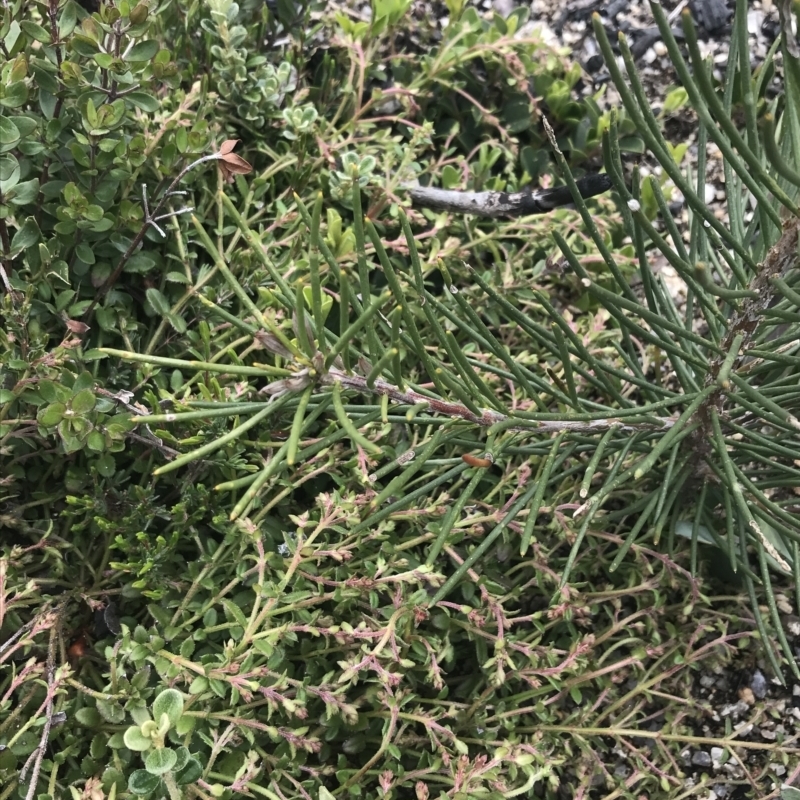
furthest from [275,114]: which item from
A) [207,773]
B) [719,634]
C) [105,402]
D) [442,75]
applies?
[719,634]

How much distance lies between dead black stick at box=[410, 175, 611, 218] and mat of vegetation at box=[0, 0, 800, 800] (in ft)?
0.22

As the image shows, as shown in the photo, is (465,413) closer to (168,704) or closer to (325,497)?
(325,497)


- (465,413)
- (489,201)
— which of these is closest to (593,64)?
(489,201)

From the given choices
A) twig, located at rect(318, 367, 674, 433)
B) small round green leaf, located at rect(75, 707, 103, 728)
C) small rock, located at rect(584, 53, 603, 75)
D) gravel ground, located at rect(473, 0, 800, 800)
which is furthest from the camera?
small rock, located at rect(584, 53, 603, 75)

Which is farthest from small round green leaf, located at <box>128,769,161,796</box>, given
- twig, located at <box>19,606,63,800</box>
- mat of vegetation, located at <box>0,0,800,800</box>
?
twig, located at <box>19,606,63,800</box>

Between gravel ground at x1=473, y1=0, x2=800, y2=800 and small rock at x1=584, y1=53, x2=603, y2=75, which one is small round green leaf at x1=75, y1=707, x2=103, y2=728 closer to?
gravel ground at x1=473, y1=0, x2=800, y2=800

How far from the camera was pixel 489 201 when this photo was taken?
2.01 metres

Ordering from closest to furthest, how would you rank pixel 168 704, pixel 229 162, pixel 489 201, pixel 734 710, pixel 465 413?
1. pixel 465 413
2. pixel 168 704
3. pixel 229 162
4. pixel 734 710
5. pixel 489 201

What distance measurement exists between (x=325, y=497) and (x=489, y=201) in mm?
1040

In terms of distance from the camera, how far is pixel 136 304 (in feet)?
5.85

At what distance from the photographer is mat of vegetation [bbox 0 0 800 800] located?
1.26 metres

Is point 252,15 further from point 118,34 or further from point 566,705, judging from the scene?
Answer: point 566,705

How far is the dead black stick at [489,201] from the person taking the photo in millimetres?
1899

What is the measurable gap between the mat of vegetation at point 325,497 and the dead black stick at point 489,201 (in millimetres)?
66
